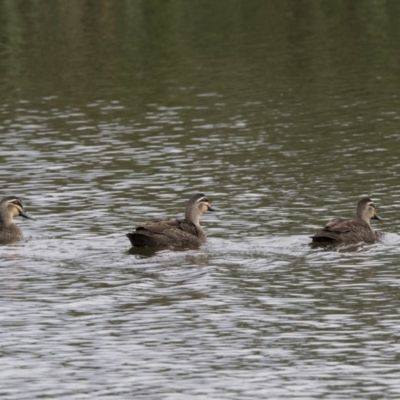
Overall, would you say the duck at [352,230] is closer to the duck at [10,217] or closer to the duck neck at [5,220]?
the duck at [10,217]

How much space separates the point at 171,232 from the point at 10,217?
327 centimetres

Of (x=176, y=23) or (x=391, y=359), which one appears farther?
(x=176, y=23)

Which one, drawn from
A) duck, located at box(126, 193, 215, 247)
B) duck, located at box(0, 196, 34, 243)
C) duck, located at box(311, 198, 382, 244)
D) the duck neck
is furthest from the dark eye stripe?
duck, located at box(311, 198, 382, 244)

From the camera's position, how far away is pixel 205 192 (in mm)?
27266

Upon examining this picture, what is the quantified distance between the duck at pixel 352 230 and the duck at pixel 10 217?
17.5 ft

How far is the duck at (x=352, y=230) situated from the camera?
2220cm

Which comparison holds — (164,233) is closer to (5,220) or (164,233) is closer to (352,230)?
(352,230)

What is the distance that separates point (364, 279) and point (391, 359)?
4.00 meters

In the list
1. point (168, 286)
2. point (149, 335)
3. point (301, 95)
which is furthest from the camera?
point (301, 95)

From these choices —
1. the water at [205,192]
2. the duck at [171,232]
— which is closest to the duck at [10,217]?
the water at [205,192]

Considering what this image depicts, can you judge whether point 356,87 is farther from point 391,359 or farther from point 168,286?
point 391,359

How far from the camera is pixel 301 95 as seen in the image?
38219 millimetres

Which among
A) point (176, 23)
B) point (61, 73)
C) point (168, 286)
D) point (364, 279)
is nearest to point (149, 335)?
point (168, 286)

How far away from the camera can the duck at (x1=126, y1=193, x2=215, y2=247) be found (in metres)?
22.6
